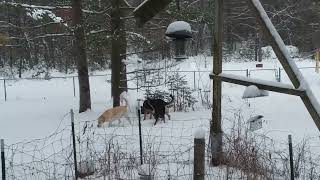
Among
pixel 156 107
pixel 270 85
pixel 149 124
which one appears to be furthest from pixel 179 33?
pixel 156 107

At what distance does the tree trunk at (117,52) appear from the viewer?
17.2 meters

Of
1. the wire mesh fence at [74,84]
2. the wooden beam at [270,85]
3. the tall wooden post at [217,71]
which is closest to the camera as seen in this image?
the wooden beam at [270,85]

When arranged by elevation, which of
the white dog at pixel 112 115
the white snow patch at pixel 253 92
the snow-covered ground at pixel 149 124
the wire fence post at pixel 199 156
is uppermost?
the white snow patch at pixel 253 92

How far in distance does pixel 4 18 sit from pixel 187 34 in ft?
119

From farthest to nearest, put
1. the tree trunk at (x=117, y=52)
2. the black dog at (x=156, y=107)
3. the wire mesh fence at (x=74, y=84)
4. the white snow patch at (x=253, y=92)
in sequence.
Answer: the wire mesh fence at (x=74, y=84), the tree trunk at (x=117, y=52), the black dog at (x=156, y=107), the white snow patch at (x=253, y=92)

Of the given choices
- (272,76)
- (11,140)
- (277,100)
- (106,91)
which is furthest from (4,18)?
(11,140)

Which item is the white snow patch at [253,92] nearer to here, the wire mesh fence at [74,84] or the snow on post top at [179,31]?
the snow on post top at [179,31]

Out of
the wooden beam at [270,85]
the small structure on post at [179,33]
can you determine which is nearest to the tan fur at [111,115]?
the small structure on post at [179,33]

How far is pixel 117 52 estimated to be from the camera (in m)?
17.7

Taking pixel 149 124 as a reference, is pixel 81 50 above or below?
above

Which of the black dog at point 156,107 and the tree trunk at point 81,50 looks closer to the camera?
the black dog at point 156,107

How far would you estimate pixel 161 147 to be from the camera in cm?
990

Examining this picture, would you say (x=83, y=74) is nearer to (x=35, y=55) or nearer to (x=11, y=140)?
(x=11, y=140)

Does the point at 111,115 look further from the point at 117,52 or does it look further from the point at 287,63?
the point at 287,63
